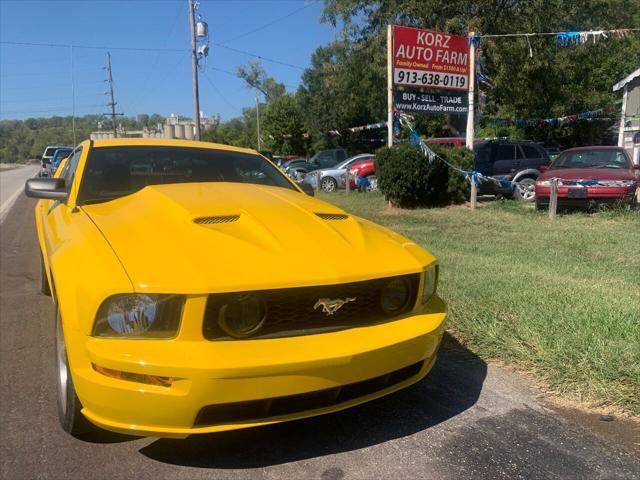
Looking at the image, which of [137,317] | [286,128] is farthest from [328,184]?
[286,128]

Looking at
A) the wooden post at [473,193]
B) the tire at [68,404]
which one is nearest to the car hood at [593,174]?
the wooden post at [473,193]

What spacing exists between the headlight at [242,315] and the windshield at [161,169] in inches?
71.7

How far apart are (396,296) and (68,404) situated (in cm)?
175

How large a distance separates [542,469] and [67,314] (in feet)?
7.70

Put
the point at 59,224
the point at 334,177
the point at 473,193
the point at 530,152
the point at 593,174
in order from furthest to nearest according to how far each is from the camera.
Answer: the point at 334,177 → the point at 530,152 → the point at 473,193 → the point at 593,174 → the point at 59,224

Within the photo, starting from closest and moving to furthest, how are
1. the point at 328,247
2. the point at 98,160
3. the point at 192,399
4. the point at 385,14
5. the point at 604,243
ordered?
Answer: the point at 192,399 < the point at 328,247 < the point at 98,160 < the point at 604,243 < the point at 385,14

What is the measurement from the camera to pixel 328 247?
2713 mm

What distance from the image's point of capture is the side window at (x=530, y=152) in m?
14.6

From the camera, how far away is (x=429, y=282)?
2994mm

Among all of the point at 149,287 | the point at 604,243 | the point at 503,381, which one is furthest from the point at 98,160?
the point at 604,243

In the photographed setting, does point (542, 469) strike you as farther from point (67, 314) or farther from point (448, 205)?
point (448, 205)

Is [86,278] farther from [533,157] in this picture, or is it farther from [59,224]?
[533,157]

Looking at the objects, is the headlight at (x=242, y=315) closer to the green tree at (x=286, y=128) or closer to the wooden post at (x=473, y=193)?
the wooden post at (x=473, y=193)

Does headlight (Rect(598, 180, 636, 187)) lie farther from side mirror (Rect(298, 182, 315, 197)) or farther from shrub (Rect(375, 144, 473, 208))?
side mirror (Rect(298, 182, 315, 197))
